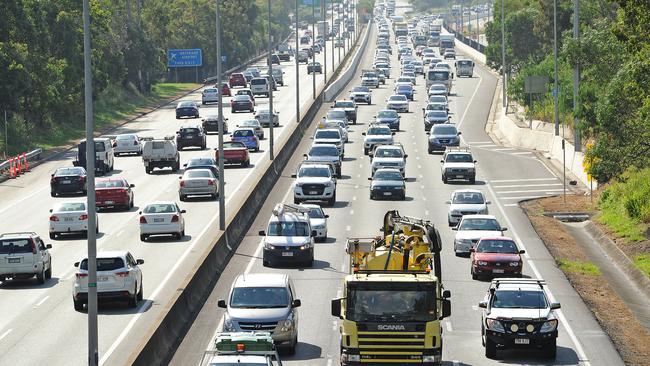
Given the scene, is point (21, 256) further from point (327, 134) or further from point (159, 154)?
point (327, 134)

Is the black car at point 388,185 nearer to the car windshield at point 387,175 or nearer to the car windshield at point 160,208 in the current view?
the car windshield at point 387,175

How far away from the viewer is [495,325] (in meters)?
33.4

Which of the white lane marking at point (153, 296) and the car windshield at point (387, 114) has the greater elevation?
the car windshield at point (387, 114)

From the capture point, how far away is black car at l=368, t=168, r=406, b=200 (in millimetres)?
66750

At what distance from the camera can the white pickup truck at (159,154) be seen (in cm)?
7500

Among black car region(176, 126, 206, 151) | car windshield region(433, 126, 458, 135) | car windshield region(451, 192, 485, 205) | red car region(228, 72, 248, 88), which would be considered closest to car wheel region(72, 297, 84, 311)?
car windshield region(451, 192, 485, 205)

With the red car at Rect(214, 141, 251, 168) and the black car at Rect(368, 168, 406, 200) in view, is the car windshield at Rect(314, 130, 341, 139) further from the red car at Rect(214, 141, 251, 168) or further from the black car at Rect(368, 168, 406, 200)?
the black car at Rect(368, 168, 406, 200)

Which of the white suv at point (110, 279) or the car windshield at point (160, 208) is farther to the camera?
the car windshield at point (160, 208)

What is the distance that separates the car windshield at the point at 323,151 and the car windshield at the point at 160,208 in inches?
879

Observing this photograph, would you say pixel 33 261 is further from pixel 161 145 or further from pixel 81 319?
pixel 161 145

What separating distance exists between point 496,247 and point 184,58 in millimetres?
108405

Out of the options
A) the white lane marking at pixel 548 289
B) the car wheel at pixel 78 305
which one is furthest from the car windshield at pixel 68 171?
the car wheel at pixel 78 305

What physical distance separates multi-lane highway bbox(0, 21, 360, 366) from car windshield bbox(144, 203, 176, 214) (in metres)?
1.12

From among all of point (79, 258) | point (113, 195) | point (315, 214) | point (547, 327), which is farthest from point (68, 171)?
point (547, 327)
